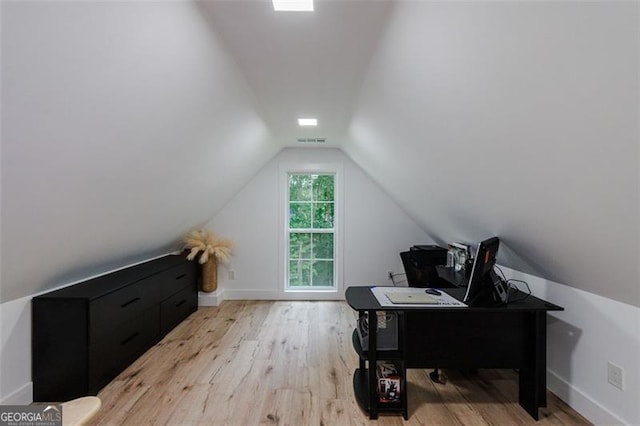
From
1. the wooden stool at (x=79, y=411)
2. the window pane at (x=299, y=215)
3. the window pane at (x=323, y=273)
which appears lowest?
the window pane at (x=323, y=273)

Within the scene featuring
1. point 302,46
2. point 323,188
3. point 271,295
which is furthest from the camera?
point 323,188

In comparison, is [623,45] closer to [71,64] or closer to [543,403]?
[71,64]

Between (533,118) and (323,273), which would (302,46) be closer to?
(533,118)

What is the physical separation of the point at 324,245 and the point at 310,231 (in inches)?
12.1

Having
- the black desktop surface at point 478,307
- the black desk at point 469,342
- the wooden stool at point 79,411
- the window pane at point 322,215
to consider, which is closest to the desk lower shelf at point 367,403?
the black desk at point 469,342

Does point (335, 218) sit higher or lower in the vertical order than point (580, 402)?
higher

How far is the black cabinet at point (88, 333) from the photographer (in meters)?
1.94

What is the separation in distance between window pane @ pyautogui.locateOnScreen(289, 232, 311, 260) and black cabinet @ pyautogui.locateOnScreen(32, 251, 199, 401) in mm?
2043

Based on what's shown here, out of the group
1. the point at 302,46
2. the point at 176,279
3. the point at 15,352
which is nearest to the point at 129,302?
A: the point at 15,352

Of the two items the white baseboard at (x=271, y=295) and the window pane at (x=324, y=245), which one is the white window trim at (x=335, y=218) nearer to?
the white baseboard at (x=271, y=295)

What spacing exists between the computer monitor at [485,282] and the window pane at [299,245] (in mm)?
2697

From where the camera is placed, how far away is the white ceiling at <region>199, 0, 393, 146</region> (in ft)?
4.44

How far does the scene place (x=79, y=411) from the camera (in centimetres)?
105

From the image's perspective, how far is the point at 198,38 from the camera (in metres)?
1.45
